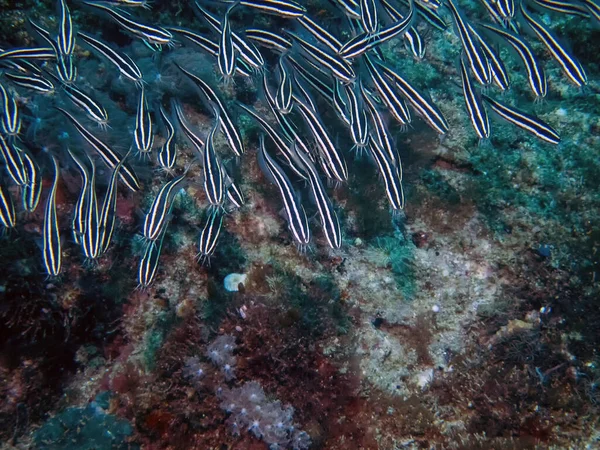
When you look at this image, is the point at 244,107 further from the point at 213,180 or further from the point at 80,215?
the point at 80,215

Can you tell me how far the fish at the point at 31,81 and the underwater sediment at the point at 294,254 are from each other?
0.02 meters

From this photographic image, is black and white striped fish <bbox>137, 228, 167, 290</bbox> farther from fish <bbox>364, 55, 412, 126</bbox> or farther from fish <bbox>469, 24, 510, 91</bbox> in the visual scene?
fish <bbox>469, 24, 510, 91</bbox>

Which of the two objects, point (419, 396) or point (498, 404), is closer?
point (498, 404)

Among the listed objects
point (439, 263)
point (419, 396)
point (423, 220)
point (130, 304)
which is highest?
point (423, 220)

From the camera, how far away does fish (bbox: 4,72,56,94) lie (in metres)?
4.12

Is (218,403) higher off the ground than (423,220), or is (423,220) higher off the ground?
(423,220)

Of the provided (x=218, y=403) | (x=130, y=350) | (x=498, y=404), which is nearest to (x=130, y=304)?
(x=130, y=350)

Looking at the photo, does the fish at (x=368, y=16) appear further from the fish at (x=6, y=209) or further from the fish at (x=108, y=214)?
the fish at (x=6, y=209)

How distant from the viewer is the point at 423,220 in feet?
15.4

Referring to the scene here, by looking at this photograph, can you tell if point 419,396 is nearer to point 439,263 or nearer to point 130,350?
point 439,263

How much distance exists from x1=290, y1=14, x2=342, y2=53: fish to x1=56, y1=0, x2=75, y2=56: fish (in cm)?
281

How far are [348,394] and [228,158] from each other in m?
3.51

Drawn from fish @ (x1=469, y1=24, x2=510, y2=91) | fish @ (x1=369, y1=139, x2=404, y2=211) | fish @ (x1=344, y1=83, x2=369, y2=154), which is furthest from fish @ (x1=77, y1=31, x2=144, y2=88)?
fish @ (x1=469, y1=24, x2=510, y2=91)

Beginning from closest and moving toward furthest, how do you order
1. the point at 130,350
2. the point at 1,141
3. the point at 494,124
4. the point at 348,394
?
the point at 1,141 → the point at 348,394 → the point at 130,350 → the point at 494,124
